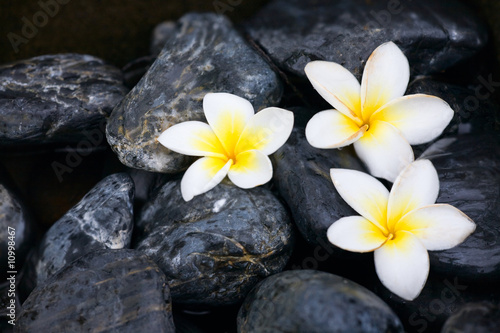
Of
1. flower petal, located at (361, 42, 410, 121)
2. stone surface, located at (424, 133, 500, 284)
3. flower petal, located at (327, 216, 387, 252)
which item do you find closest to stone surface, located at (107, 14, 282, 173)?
flower petal, located at (361, 42, 410, 121)

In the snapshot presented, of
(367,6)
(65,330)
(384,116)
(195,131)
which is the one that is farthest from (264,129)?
(65,330)

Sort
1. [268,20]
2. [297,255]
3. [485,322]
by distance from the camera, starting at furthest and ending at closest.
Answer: [268,20] → [297,255] → [485,322]

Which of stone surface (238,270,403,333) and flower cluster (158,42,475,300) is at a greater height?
flower cluster (158,42,475,300)

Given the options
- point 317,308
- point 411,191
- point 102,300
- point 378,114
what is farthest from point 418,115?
point 102,300

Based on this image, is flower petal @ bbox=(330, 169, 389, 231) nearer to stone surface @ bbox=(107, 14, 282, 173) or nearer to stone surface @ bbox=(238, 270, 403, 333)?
stone surface @ bbox=(238, 270, 403, 333)

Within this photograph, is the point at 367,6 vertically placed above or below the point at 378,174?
above

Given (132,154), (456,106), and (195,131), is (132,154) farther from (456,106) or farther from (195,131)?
(456,106)

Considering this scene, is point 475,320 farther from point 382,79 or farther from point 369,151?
point 382,79

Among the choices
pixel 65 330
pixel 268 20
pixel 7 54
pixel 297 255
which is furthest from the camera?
pixel 7 54
